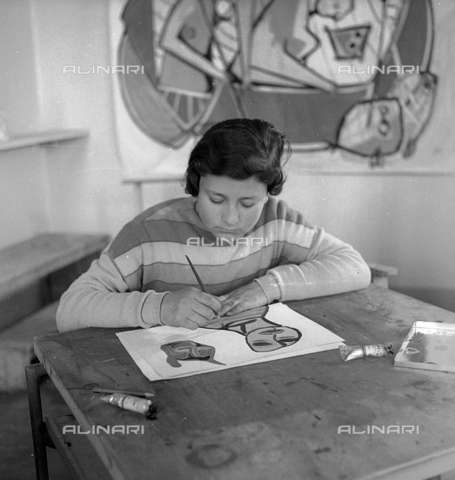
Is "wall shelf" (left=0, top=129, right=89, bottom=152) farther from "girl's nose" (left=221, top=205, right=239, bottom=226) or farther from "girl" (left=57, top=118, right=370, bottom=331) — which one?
"girl's nose" (left=221, top=205, right=239, bottom=226)

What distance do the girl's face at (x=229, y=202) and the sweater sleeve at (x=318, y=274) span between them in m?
0.14

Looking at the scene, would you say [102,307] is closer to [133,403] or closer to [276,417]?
[133,403]

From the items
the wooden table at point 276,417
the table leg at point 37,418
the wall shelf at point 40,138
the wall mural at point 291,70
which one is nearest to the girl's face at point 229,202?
the wooden table at point 276,417

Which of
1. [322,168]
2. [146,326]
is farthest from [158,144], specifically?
[146,326]

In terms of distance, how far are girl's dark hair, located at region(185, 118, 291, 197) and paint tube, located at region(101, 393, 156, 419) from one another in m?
0.61

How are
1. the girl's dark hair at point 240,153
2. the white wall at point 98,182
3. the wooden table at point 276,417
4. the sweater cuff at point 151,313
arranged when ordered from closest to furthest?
1. the wooden table at point 276,417
2. the sweater cuff at point 151,313
3. the girl's dark hair at point 240,153
4. the white wall at point 98,182

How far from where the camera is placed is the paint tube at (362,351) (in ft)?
3.42

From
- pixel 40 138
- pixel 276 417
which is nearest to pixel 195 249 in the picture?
pixel 276 417

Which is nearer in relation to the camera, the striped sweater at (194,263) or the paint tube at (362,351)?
the paint tube at (362,351)

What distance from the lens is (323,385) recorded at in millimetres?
947

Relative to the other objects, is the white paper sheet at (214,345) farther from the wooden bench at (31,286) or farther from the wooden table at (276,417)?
the wooden bench at (31,286)

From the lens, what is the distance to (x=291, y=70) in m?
2.47

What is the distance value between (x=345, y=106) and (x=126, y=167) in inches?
37.7

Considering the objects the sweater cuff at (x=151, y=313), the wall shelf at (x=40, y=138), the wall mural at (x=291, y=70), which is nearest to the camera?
the sweater cuff at (x=151, y=313)
